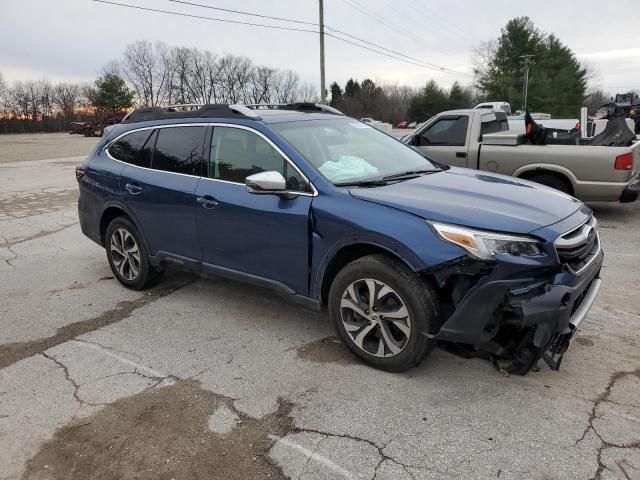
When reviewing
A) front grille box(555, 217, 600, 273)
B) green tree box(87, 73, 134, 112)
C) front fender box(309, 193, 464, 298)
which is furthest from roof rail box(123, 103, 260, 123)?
green tree box(87, 73, 134, 112)

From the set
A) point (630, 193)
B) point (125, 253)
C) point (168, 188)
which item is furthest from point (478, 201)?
point (630, 193)

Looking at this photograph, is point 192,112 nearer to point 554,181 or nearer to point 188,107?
point 188,107

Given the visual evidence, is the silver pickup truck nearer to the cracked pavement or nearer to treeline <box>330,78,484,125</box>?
the cracked pavement

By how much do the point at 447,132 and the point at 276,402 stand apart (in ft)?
22.3

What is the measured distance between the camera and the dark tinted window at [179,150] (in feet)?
14.4

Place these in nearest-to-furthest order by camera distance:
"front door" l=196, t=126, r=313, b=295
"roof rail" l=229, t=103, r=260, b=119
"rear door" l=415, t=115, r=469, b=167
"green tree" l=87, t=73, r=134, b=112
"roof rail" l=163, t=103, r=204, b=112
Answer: "front door" l=196, t=126, r=313, b=295 → "roof rail" l=229, t=103, r=260, b=119 → "roof rail" l=163, t=103, r=204, b=112 → "rear door" l=415, t=115, r=469, b=167 → "green tree" l=87, t=73, r=134, b=112

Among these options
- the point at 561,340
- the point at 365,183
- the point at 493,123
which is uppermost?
the point at 493,123

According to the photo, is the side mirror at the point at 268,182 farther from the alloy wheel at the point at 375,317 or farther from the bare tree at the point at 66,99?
the bare tree at the point at 66,99

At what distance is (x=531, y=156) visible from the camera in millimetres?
7965

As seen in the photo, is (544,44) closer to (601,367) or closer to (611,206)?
(611,206)

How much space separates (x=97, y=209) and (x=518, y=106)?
6299cm

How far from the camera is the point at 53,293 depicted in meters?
5.32

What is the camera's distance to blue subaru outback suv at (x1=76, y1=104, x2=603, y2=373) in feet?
9.58

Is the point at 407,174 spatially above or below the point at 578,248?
above
